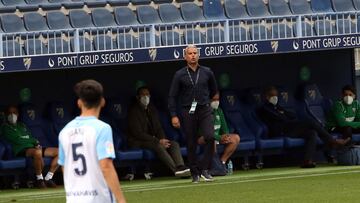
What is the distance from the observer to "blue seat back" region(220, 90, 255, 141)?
18.9 metres

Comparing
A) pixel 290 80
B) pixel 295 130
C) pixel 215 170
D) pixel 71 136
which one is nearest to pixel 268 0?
pixel 290 80

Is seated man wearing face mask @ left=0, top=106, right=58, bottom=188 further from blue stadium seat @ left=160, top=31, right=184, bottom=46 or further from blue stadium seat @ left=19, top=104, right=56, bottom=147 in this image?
blue stadium seat @ left=160, top=31, right=184, bottom=46

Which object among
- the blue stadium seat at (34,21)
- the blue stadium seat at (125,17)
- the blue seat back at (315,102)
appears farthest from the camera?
the blue stadium seat at (125,17)

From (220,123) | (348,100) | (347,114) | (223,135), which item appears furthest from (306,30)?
(223,135)

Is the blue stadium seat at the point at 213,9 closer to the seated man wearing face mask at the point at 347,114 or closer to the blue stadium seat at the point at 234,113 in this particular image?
the blue stadium seat at the point at 234,113

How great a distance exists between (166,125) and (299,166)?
8.15 feet

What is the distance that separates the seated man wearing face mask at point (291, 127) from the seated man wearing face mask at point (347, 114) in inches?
11.5

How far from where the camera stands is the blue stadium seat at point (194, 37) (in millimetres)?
18938

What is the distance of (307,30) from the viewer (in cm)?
1977

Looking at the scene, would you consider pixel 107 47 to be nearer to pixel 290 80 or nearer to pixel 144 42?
pixel 144 42

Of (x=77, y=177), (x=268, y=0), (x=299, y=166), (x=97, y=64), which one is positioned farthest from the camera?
(x=268, y=0)

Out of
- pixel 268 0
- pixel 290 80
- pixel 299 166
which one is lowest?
pixel 299 166

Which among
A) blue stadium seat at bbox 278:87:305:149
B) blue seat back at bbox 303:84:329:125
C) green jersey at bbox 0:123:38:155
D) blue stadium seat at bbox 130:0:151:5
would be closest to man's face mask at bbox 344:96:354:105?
blue seat back at bbox 303:84:329:125

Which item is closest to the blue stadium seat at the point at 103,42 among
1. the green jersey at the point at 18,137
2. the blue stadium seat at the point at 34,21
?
the green jersey at the point at 18,137
